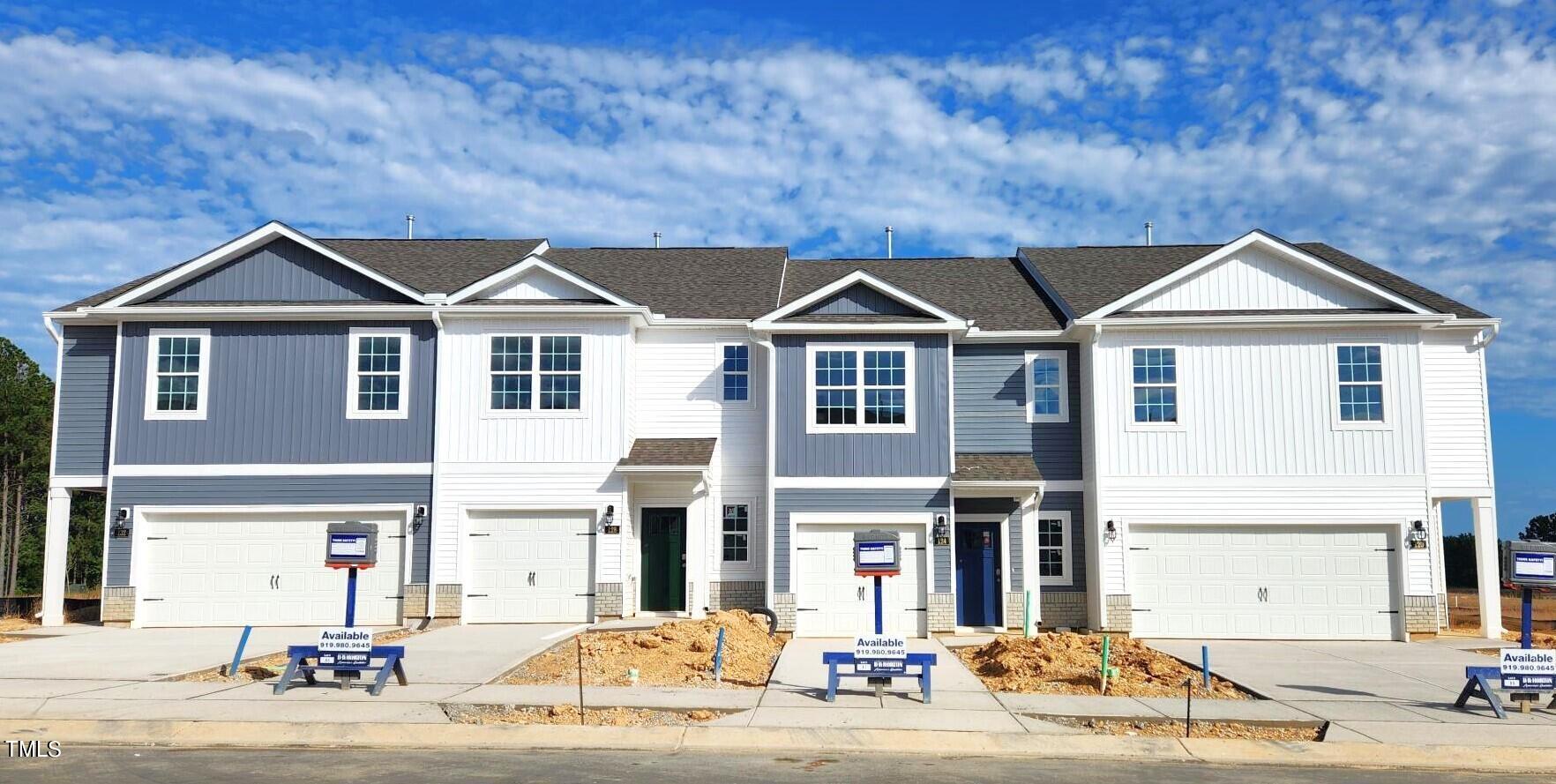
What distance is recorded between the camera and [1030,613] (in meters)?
18.9

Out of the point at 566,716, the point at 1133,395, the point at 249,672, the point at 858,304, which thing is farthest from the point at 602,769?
the point at 1133,395

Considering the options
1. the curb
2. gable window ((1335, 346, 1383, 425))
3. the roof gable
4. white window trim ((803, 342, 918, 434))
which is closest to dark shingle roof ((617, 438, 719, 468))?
white window trim ((803, 342, 918, 434))

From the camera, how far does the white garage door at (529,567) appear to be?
Result: 19.5 meters

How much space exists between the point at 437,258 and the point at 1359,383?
17.7 m

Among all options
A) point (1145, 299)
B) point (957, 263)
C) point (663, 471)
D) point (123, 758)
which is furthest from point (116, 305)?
point (1145, 299)

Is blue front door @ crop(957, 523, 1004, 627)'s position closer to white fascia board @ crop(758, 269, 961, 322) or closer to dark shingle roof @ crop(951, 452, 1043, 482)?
dark shingle roof @ crop(951, 452, 1043, 482)

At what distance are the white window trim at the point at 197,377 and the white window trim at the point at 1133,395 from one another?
1611cm

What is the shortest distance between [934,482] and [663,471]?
461 centimetres

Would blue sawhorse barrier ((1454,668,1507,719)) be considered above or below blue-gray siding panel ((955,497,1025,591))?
below

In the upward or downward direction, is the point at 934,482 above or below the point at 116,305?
below

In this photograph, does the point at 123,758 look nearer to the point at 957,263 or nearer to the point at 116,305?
the point at 116,305

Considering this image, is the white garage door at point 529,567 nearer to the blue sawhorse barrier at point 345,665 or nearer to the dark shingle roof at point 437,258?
the dark shingle roof at point 437,258

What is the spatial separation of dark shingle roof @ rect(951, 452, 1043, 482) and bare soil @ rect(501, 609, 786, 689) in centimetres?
446

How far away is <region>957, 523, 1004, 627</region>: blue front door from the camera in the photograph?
19.8 metres
